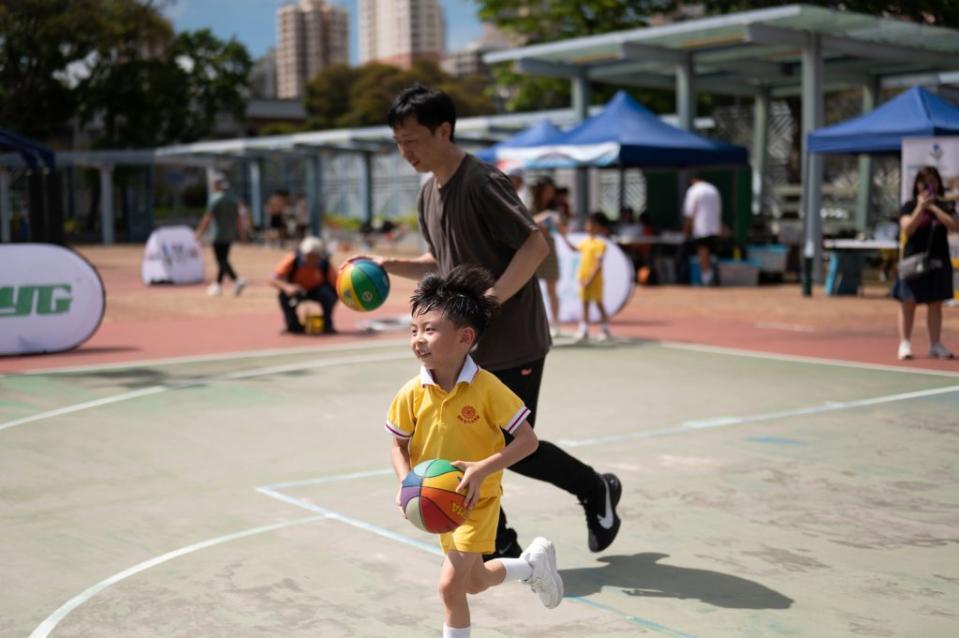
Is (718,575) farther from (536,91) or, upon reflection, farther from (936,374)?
(536,91)

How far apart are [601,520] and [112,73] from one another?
5114cm

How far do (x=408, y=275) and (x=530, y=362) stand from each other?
0.74 meters

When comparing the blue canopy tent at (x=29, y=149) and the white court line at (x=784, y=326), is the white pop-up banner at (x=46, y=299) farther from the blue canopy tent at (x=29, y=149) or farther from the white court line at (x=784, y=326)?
the white court line at (x=784, y=326)

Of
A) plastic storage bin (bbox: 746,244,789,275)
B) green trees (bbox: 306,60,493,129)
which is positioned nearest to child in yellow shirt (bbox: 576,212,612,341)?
plastic storage bin (bbox: 746,244,789,275)

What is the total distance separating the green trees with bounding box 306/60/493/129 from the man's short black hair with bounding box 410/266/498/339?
8656 cm

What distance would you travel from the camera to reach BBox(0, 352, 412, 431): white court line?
362 inches

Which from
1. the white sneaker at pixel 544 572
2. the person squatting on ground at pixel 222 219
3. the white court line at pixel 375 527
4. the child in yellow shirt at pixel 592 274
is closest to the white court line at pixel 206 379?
the child in yellow shirt at pixel 592 274

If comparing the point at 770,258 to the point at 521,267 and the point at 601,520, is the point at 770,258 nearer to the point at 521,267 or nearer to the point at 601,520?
the point at 601,520

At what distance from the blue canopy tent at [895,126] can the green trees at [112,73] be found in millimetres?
31133

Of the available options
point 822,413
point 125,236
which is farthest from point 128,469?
point 125,236

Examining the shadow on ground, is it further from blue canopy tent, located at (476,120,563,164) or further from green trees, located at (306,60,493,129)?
green trees, located at (306,60,493,129)

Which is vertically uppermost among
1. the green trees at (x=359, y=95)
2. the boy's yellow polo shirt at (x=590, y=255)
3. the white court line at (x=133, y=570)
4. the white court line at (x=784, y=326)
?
the green trees at (x=359, y=95)

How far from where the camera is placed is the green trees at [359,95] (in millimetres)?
91688

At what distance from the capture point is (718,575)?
5152 mm
